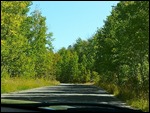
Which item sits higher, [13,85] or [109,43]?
[109,43]

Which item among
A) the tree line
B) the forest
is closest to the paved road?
the forest

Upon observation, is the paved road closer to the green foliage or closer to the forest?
the forest

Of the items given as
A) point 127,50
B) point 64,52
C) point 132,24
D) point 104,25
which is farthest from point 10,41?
point 64,52

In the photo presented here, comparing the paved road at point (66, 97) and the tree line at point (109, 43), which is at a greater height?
the tree line at point (109, 43)

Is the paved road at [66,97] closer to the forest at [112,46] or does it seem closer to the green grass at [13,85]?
the forest at [112,46]

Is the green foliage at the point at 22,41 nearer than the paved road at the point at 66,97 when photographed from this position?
No

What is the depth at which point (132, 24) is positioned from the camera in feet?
68.6

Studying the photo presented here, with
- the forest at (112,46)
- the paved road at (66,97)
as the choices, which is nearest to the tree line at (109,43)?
the forest at (112,46)

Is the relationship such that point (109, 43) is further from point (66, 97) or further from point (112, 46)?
point (66, 97)

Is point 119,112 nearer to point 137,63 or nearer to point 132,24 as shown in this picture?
point 132,24

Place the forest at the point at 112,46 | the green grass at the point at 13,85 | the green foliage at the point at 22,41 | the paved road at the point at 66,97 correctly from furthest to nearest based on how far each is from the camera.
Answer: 1. the green grass at the point at 13,85
2. the green foliage at the point at 22,41
3. the paved road at the point at 66,97
4. the forest at the point at 112,46

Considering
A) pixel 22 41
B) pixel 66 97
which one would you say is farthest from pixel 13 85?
pixel 66 97

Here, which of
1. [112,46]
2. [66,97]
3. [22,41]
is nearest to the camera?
[66,97]

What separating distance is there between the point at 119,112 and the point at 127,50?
20.0 m
